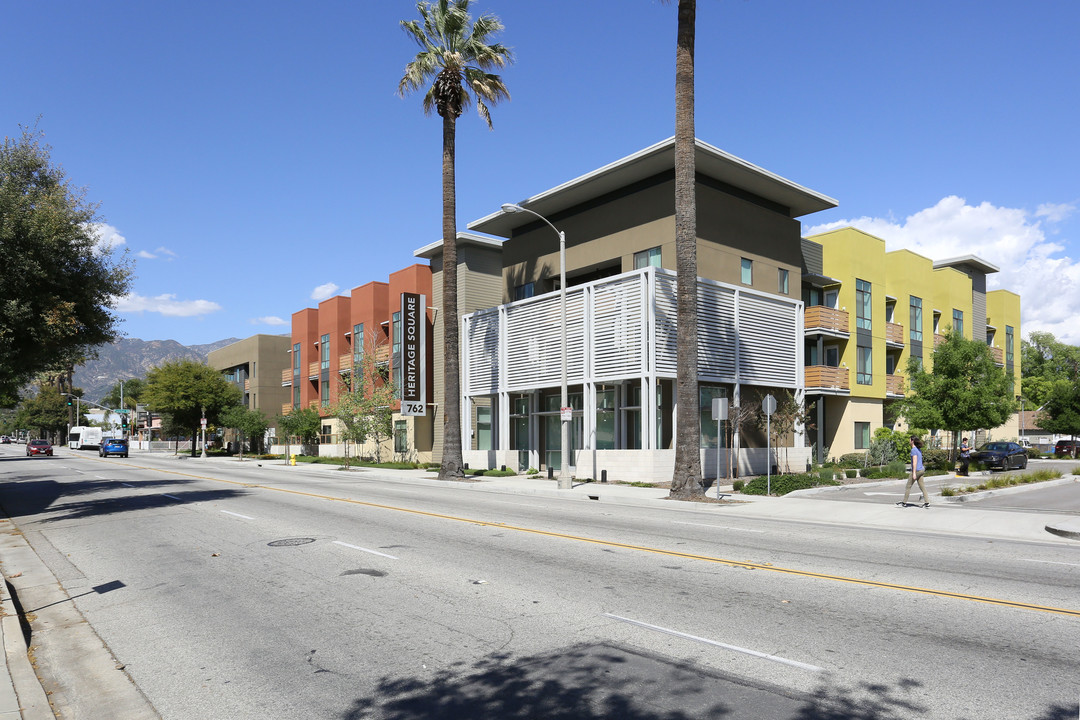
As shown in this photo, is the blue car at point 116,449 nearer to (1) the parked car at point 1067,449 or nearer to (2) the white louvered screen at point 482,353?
(2) the white louvered screen at point 482,353

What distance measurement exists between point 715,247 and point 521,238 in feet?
35.7

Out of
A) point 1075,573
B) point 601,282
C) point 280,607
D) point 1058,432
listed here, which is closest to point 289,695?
point 280,607

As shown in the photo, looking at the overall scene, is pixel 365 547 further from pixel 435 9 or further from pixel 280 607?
pixel 435 9

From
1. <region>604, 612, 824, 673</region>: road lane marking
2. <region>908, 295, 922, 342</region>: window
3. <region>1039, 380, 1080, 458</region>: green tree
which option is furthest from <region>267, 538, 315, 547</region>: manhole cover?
<region>1039, 380, 1080, 458</region>: green tree

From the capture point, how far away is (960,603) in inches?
313

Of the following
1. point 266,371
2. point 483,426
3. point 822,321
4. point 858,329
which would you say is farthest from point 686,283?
point 266,371

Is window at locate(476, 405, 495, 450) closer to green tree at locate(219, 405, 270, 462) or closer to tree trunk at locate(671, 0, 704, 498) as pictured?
tree trunk at locate(671, 0, 704, 498)

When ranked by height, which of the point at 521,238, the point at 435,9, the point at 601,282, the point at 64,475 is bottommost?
the point at 64,475

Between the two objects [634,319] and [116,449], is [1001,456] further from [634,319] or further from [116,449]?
[116,449]

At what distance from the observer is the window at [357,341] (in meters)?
52.2

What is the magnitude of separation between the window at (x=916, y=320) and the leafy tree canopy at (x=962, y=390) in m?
14.6

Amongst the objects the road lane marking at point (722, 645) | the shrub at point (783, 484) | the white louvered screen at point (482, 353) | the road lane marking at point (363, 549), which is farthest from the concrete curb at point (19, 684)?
the white louvered screen at point (482, 353)

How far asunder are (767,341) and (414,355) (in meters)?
20.3


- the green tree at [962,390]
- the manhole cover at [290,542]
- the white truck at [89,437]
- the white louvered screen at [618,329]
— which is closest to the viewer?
the manhole cover at [290,542]
